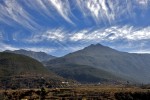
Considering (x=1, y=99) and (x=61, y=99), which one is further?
(x=61, y=99)

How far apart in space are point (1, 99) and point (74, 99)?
149ft

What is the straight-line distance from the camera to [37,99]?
7653 inches

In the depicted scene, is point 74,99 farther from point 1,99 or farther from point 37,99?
point 1,99

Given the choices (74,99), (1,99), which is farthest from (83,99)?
(1,99)

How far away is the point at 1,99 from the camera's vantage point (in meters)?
173

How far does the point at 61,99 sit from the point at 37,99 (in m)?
13.8

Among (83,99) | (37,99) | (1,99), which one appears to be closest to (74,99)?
(83,99)

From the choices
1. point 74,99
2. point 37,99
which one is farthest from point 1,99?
point 74,99

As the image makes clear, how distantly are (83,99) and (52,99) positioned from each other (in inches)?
720

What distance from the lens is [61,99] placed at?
648 feet

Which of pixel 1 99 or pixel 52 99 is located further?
pixel 52 99

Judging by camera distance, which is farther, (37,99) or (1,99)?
(37,99)

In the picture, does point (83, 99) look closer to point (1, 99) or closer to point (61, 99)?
point (61, 99)

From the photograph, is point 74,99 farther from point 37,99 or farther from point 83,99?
point 37,99
